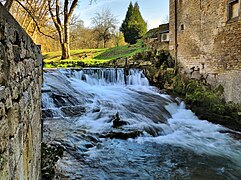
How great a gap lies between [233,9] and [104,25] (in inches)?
867

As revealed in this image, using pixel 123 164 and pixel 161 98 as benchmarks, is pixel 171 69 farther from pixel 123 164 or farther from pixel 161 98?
pixel 123 164

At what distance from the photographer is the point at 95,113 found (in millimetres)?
7051

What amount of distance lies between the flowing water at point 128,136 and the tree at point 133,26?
45.0 feet

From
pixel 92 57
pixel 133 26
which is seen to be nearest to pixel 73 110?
pixel 92 57

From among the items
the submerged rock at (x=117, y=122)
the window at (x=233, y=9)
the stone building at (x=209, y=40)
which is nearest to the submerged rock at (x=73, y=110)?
the submerged rock at (x=117, y=122)

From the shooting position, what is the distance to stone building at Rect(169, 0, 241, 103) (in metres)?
7.96

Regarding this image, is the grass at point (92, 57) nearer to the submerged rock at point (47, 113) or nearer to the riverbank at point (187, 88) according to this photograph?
the riverbank at point (187, 88)

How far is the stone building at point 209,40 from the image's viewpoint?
26.1 ft

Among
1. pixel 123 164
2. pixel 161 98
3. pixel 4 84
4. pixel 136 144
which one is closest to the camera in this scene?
pixel 4 84

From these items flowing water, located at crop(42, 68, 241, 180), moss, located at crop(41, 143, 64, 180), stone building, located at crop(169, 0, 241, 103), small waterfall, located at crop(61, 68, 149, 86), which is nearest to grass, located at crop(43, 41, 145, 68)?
small waterfall, located at crop(61, 68, 149, 86)

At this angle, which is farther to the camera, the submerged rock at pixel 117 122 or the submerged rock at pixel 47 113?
the submerged rock at pixel 47 113

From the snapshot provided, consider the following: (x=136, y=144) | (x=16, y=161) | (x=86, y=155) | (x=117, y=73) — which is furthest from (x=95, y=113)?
(x=16, y=161)

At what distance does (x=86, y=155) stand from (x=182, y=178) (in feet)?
5.88

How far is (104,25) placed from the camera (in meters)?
28.8
